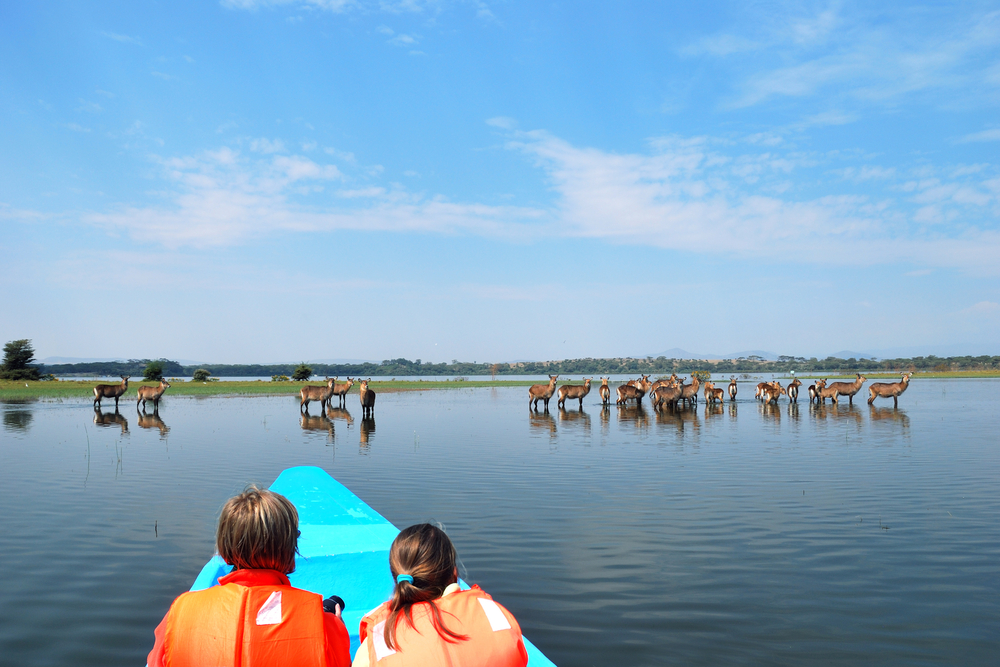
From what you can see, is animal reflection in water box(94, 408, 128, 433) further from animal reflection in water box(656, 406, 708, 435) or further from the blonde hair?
the blonde hair

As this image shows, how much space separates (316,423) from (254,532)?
2487 centimetres

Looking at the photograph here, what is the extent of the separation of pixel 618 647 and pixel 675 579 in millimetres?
1846

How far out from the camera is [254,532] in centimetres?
295

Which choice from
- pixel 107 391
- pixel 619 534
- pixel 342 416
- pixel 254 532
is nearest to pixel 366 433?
pixel 342 416

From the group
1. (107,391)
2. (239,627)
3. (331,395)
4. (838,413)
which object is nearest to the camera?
(239,627)

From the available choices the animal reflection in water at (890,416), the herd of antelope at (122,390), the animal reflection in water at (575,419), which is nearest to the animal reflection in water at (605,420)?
the animal reflection in water at (575,419)

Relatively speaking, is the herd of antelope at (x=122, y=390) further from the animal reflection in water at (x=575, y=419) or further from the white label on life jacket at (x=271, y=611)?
the white label on life jacket at (x=271, y=611)

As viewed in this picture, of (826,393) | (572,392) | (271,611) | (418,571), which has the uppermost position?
(418,571)

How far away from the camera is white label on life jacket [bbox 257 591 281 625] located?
9.51ft

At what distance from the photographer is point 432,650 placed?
2.76 metres

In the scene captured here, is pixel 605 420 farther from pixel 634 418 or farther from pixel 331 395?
pixel 331 395

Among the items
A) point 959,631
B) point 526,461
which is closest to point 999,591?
point 959,631

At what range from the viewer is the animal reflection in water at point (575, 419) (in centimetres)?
2492

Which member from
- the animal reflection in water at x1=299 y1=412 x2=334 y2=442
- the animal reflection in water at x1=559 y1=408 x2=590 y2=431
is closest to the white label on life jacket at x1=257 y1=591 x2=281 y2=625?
the animal reflection in water at x1=299 y1=412 x2=334 y2=442
